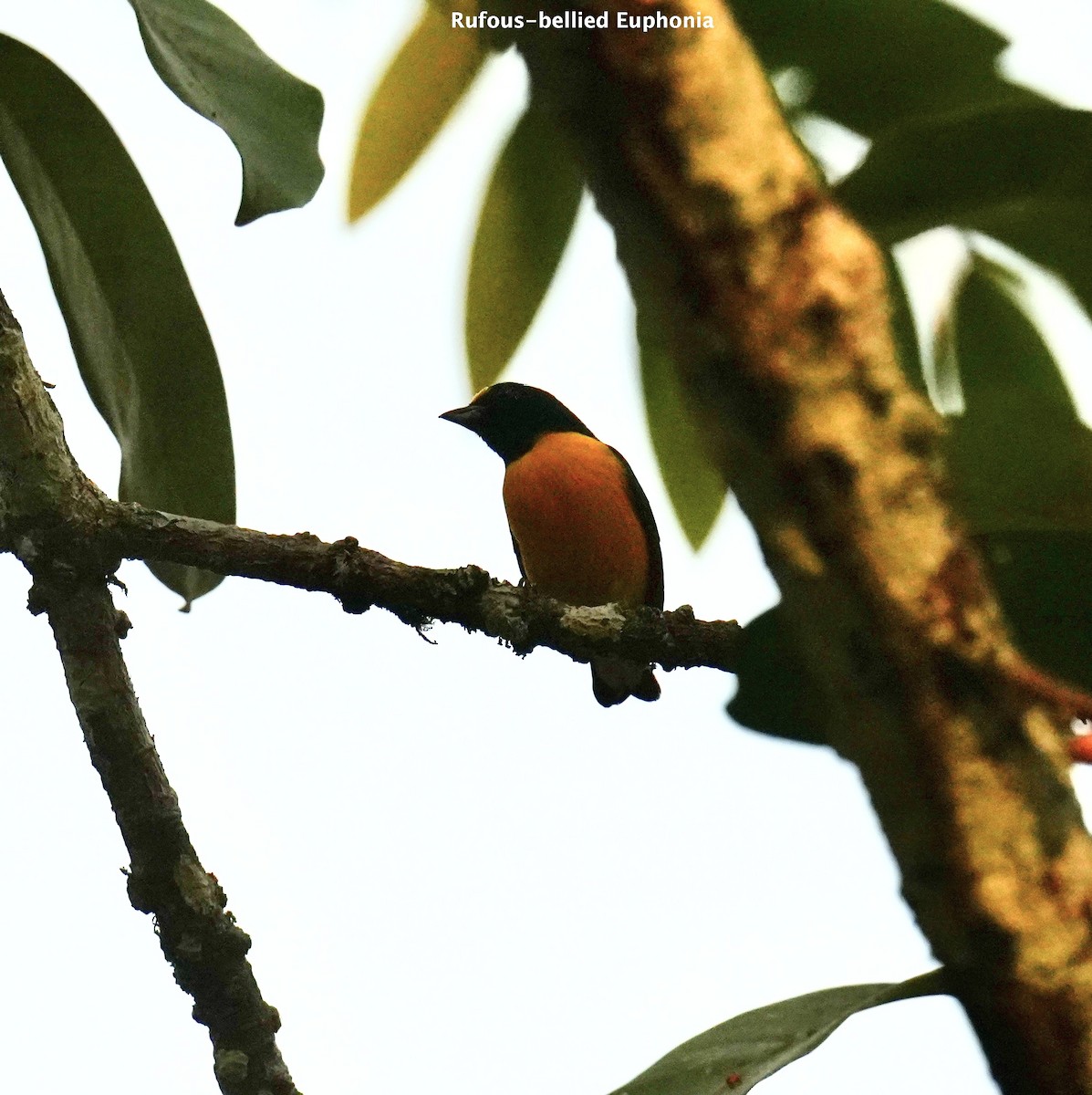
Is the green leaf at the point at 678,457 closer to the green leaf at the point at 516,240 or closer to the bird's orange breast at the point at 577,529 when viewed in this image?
the green leaf at the point at 516,240

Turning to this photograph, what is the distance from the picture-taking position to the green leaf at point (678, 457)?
6.33 feet

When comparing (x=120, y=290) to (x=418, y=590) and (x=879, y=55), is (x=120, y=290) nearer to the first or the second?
(x=418, y=590)

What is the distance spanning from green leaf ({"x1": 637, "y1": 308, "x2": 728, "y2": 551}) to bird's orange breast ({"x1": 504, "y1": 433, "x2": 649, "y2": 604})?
2223 mm

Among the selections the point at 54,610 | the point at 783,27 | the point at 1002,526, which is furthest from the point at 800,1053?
→ the point at 54,610

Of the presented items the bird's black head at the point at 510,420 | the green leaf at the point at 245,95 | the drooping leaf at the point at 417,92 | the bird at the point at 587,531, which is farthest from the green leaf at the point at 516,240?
the bird's black head at the point at 510,420

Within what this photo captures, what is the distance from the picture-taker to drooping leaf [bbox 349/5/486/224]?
76.7 inches

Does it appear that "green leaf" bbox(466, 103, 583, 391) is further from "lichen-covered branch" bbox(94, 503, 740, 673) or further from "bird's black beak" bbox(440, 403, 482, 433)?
"bird's black beak" bbox(440, 403, 482, 433)

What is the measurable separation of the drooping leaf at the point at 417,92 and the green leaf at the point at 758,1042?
4.34 ft

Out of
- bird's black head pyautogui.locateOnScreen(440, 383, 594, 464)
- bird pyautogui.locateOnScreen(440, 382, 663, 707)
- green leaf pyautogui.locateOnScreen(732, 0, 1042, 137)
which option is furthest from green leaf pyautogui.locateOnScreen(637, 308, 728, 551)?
bird's black head pyautogui.locateOnScreen(440, 383, 594, 464)

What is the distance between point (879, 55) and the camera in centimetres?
154

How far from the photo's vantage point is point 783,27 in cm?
155

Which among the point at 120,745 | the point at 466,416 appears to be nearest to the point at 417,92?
the point at 120,745

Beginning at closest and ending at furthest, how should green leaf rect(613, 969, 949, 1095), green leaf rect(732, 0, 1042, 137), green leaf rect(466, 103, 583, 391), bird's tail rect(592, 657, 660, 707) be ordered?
1. green leaf rect(613, 969, 949, 1095)
2. green leaf rect(732, 0, 1042, 137)
3. green leaf rect(466, 103, 583, 391)
4. bird's tail rect(592, 657, 660, 707)

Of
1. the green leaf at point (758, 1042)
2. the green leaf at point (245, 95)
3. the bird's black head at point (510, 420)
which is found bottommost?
the green leaf at point (758, 1042)
